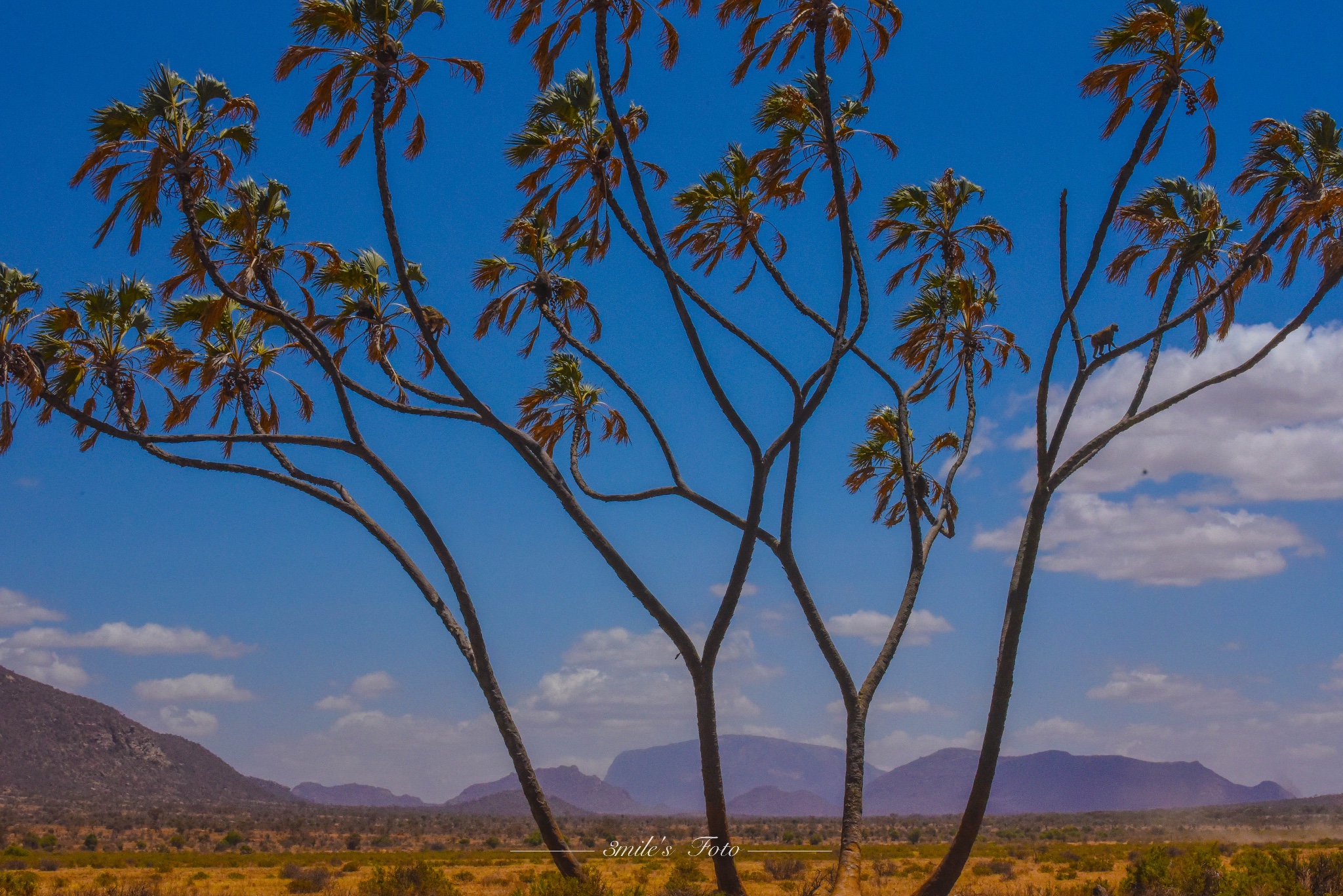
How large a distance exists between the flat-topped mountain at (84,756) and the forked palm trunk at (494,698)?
88.5 m

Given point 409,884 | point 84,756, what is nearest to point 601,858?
point 409,884

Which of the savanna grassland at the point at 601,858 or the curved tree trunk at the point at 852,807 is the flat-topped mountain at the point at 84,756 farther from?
the curved tree trunk at the point at 852,807

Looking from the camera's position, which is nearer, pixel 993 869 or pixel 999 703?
pixel 999 703

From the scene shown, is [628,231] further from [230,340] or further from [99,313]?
[99,313]

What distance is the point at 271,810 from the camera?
92562 millimetres

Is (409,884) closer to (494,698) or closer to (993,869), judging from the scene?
(494,698)

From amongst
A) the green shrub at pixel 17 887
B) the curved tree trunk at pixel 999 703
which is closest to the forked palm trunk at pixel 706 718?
the curved tree trunk at pixel 999 703

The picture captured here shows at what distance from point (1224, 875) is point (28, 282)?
78.7 ft

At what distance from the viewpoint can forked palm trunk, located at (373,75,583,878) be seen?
1420 cm

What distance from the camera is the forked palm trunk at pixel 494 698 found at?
46.6 feet

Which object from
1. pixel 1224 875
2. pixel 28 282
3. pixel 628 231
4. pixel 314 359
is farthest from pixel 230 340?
pixel 1224 875

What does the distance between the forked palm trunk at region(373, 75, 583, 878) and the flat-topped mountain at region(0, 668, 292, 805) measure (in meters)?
88.5

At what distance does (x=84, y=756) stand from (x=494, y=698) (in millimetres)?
106228

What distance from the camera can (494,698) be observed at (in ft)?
50.1
